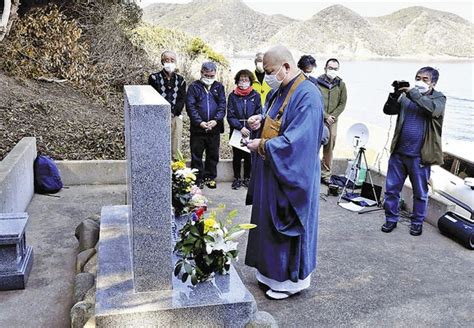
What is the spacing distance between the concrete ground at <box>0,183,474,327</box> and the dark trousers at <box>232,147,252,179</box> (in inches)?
46.2

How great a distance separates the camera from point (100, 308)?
3166mm

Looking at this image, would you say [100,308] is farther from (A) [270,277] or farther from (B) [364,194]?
(B) [364,194]

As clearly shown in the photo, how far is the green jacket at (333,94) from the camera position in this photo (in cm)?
736

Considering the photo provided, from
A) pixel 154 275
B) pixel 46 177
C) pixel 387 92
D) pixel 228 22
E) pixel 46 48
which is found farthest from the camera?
pixel 228 22

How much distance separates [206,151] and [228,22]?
53.5m

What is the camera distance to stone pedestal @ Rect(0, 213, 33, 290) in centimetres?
417

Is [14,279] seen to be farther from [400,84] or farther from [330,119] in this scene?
[330,119]

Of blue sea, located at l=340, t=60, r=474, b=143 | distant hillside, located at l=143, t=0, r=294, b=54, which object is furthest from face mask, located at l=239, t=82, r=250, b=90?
distant hillside, located at l=143, t=0, r=294, b=54

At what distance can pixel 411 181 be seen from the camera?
19.1 ft

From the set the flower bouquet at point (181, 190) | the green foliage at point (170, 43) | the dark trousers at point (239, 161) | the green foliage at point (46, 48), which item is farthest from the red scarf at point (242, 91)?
the green foliage at point (170, 43)

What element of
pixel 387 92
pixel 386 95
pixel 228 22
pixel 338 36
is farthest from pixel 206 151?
pixel 338 36

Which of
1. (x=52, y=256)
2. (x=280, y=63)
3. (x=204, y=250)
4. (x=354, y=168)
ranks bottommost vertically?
(x=52, y=256)

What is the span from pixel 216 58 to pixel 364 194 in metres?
11.8

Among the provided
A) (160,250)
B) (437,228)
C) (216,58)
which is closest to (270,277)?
(160,250)
